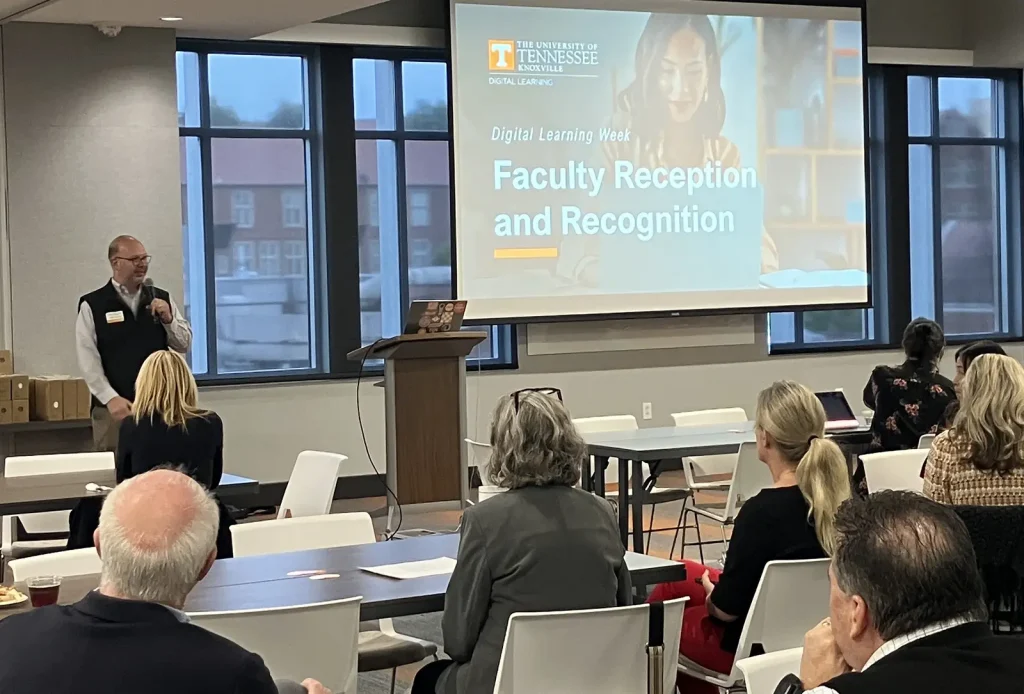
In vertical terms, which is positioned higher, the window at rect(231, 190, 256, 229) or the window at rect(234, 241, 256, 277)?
the window at rect(231, 190, 256, 229)

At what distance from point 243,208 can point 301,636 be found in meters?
6.95

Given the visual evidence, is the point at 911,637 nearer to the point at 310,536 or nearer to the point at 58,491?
the point at 310,536

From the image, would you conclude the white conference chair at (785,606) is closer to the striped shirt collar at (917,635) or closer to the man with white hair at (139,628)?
the striped shirt collar at (917,635)

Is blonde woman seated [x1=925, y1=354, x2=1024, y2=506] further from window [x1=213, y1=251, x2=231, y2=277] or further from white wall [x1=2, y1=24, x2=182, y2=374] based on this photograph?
window [x1=213, y1=251, x2=231, y2=277]

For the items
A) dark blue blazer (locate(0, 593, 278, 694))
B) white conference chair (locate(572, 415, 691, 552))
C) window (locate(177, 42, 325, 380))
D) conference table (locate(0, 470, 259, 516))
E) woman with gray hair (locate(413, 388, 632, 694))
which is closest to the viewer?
dark blue blazer (locate(0, 593, 278, 694))

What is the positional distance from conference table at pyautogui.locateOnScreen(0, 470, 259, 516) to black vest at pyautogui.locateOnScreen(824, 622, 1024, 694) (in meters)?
3.90

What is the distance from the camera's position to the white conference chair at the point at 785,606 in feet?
12.5

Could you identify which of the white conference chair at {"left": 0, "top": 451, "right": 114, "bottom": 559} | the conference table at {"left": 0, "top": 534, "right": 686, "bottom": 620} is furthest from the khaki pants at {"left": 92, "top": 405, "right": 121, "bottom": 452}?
the conference table at {"left": 0, "top": 534, "right": 686, "bottom": 620}

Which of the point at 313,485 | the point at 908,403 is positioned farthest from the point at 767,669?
the point at 908,403

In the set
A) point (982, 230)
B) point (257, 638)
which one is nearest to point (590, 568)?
point (257, 638)

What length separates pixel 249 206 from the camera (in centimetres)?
993

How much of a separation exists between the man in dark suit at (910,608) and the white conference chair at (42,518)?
4.55 meters

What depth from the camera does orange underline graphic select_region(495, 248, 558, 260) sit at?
10.1m

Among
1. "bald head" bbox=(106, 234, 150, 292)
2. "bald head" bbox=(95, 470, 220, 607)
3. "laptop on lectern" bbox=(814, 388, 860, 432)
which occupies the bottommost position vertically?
"laptop on lectern" bbox=(814, 388, 860, 432)
